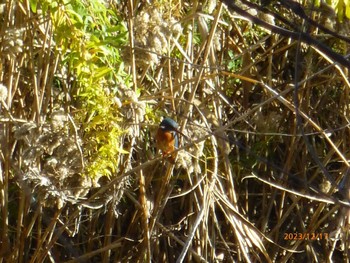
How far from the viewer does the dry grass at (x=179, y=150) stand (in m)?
2.44

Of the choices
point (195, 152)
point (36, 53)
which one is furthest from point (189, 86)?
point (36, 53)

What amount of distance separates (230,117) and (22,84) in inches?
35.3

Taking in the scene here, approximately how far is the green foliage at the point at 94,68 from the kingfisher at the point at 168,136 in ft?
0.52

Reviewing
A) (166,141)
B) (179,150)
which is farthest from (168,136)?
(179,150)

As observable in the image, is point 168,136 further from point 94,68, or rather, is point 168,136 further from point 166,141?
point 94,68

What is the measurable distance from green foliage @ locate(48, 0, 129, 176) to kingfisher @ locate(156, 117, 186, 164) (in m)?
0.16

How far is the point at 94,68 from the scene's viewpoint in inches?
90.4

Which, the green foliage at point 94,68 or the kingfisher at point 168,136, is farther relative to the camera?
the kingfisher at point 168,136

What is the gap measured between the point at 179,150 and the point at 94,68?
36 centimetres

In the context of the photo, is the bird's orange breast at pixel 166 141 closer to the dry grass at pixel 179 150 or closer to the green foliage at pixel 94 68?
the dry grass at pixel 179 150

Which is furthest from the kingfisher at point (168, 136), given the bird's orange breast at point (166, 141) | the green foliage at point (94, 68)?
the green foliage at point (94, 68)

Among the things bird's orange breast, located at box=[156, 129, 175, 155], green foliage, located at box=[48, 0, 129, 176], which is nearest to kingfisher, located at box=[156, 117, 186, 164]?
bird's orange breast, located at box=[156, 129, 175, 155]

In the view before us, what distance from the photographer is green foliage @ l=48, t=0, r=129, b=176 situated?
2.26 meters

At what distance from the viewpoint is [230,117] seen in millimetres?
3270
